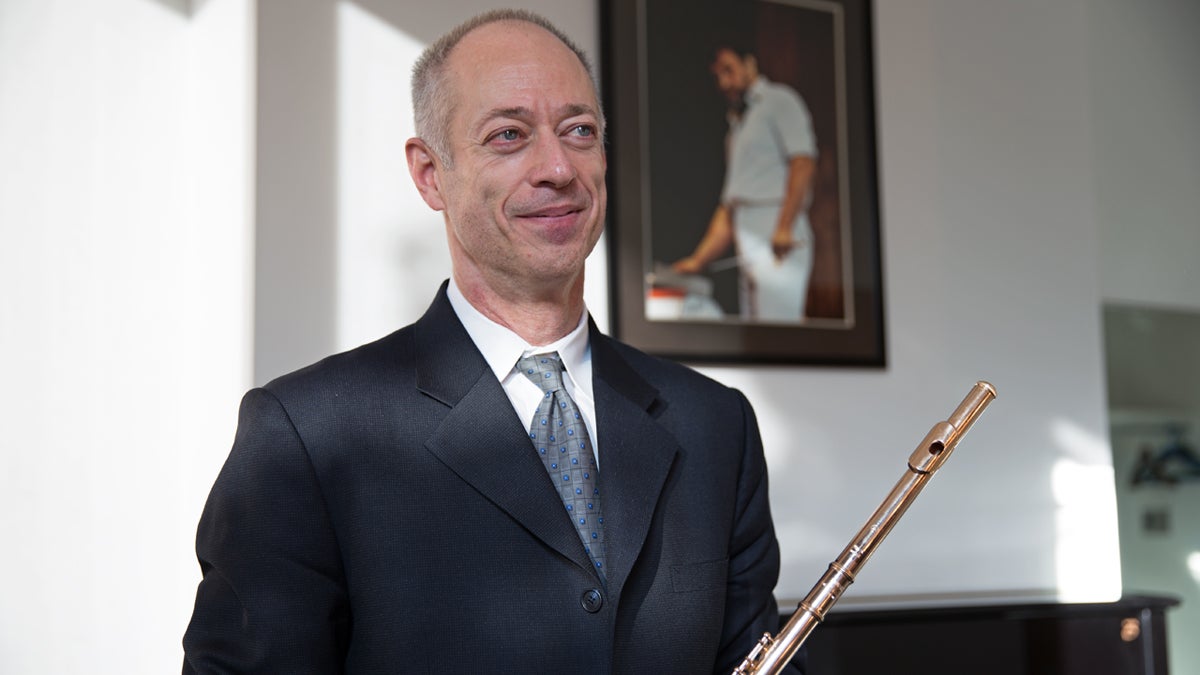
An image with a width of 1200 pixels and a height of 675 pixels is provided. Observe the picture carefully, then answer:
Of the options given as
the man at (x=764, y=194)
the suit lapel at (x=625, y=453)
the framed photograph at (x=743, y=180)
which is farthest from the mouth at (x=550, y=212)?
the man at (x=764, y=194)

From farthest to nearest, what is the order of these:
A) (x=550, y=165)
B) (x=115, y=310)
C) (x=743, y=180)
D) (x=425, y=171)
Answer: (x=743, y=180) < (x=115, y=310) < (x=425, y=171) < (x=550, y=165)

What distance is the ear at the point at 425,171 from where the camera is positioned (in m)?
1.45

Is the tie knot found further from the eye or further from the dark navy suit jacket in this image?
the eye

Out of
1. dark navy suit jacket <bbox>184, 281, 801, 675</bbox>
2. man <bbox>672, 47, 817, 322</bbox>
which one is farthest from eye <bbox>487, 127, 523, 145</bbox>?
man <bbox>672, 47, 817, 322</bbox>

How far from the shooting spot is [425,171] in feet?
4.81

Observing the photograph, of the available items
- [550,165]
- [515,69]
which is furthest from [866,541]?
[515,69]

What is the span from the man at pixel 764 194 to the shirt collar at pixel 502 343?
1341 millimetres

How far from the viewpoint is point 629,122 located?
272 centimetres

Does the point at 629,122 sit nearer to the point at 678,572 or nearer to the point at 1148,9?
the point at 678,572

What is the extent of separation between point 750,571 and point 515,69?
2.13 feet

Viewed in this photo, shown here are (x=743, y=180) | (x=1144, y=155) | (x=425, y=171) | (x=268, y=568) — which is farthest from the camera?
(x=1144, y=155)

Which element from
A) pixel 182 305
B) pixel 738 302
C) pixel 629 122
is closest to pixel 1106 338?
pixel 738 302

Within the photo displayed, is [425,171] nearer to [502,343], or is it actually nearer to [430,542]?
[502,343]

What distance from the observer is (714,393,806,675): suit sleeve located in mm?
1499
